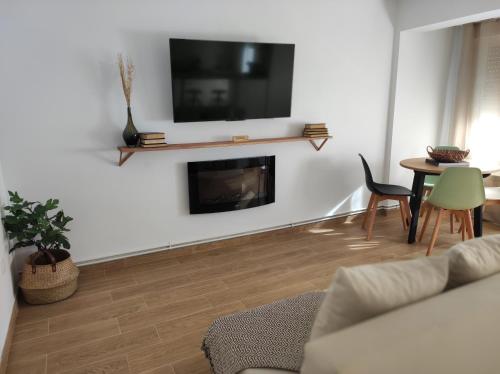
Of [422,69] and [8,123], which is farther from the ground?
[422,69]

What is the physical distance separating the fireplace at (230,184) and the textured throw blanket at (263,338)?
66.5 inches

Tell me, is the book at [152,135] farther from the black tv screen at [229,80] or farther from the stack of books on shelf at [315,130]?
the stack of books on shelf at [315,130]

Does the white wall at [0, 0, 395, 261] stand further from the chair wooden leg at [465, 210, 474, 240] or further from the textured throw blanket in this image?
the textured throw blanket

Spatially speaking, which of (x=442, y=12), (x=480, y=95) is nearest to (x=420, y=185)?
(x=480, y=95)

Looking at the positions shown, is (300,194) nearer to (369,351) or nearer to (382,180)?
(382,180)

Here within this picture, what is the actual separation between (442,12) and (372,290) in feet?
11.3

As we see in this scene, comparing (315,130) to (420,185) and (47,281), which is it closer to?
(420,185)

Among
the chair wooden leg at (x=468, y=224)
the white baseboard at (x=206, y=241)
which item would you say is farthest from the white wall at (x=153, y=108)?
the chair wooden leg at (x=468, y=224)

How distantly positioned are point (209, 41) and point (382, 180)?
8.63 ft

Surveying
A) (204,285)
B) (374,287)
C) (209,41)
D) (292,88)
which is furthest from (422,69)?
(374,287)

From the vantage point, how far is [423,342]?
3.29 ft

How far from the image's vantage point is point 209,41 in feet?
9.68

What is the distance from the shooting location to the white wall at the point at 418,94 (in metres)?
4.07

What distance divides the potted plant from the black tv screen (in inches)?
48.1
